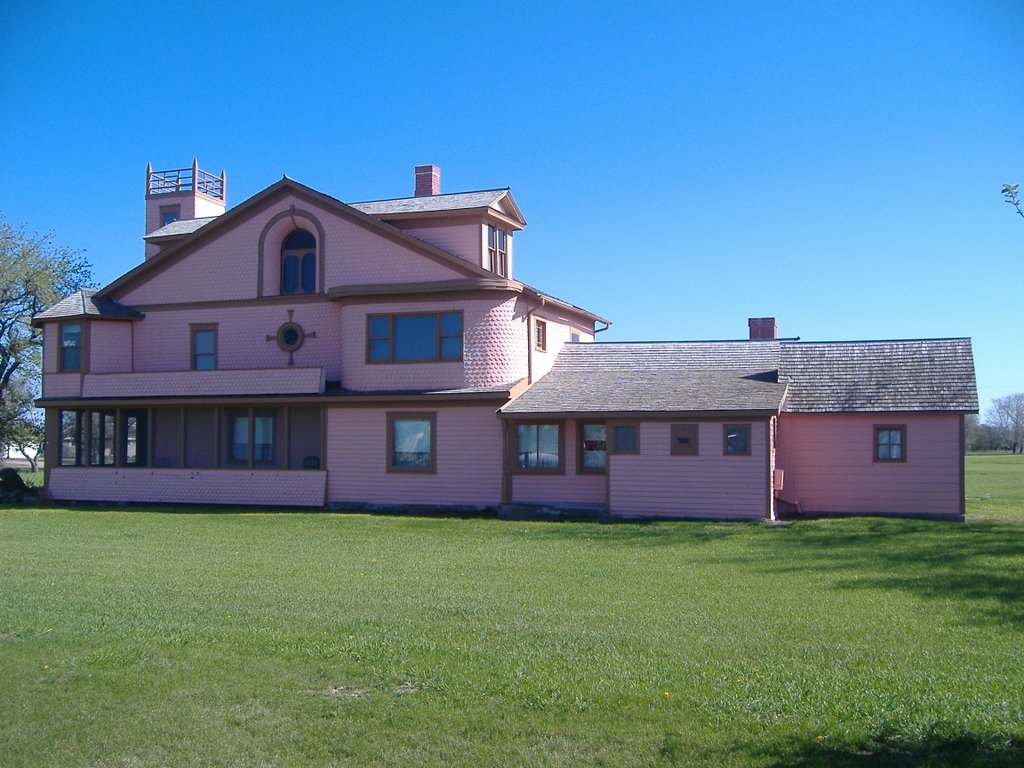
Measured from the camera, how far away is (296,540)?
67.7 ft

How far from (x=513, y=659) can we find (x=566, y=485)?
57.9ft

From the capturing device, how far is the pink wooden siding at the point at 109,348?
31109mm

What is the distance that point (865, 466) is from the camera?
85.7 ft

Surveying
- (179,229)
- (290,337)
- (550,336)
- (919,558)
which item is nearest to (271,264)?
(290,337)

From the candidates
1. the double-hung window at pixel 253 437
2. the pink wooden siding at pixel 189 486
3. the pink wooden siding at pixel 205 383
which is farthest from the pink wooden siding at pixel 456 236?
the pink wooden siding at pixel 189 486

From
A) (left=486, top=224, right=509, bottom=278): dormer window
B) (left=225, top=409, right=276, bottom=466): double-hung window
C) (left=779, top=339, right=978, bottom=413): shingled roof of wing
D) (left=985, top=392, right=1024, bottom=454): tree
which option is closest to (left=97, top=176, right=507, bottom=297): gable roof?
(left=486, top=224, right=509, bottom=278): dormer window

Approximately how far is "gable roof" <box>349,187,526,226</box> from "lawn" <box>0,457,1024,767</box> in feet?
44.6

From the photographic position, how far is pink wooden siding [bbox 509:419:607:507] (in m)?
26.6

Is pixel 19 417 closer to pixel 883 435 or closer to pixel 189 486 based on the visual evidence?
pixel 189 486

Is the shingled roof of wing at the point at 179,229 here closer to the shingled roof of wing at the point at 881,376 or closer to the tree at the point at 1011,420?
the shingled roof of wing at the point at 881,376

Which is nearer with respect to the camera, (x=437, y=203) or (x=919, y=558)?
(x=919, y=558)

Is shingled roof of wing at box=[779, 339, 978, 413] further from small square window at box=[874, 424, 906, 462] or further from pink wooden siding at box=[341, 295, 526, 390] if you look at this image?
pink wooden siding at box=[341, 295, 526, 390]

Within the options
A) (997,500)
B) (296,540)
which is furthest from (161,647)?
(997,500)

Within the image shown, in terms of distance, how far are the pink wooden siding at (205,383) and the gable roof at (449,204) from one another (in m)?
5.25
